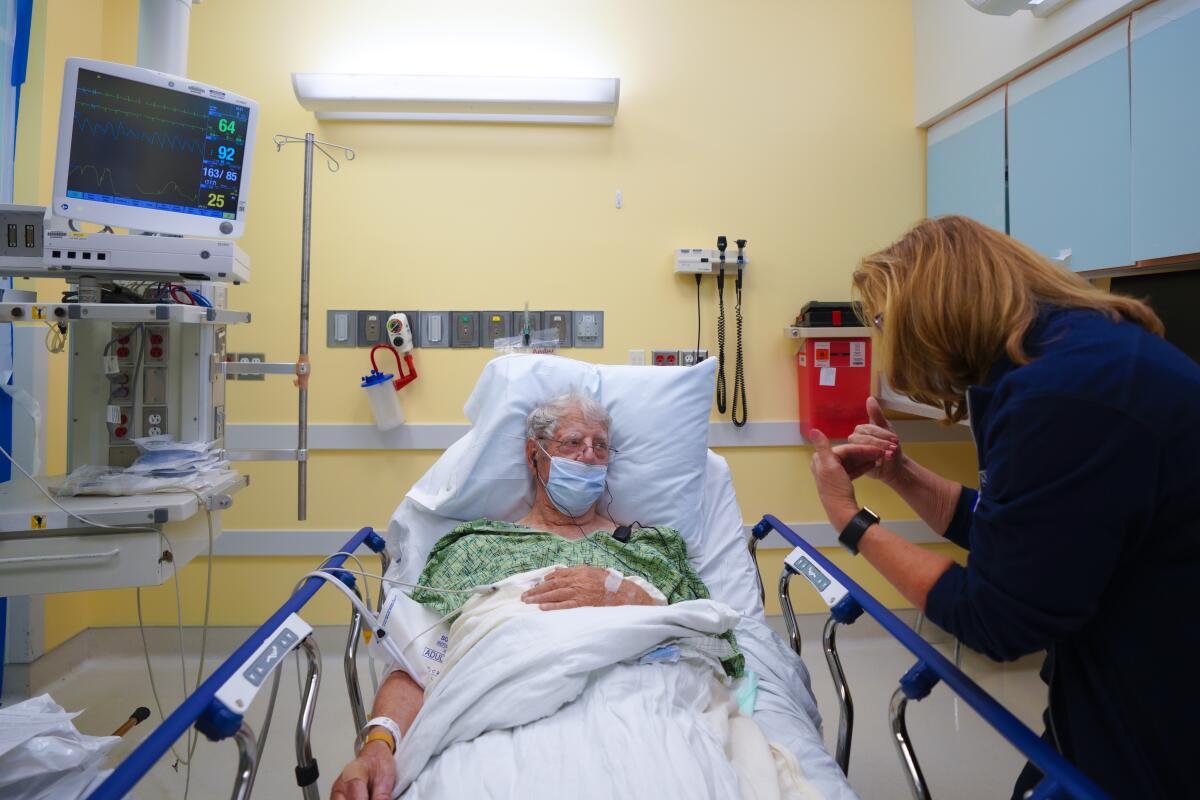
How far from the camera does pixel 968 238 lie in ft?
3.30

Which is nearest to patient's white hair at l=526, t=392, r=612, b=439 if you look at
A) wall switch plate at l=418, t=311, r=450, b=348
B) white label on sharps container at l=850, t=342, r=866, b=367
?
wall switch plate at l=418, t=311, r=450, b=348

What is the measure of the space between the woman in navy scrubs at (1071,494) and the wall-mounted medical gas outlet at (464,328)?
6.64ft

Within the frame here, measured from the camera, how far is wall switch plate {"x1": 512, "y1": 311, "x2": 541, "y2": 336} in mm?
2867

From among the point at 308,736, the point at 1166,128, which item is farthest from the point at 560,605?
the point at 1166,128

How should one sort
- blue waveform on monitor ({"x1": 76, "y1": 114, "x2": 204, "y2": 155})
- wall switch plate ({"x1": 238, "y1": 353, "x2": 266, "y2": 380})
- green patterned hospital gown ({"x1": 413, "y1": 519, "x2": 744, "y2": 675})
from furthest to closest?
wall switch plate ({"x1": 238, "y1": 353, "x2": 266, "y2": 380}) < blue waveform on monitor ({"x1": 76, "y1": 114, "x2": 204, "y2": 155}) < green patterned hospital gown ({"x1": 413, "y1": 519, "x2": 744, "y2": 675})

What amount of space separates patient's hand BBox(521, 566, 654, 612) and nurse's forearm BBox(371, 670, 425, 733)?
11.9 inches

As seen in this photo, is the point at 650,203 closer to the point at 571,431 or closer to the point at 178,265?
the point at 571,431

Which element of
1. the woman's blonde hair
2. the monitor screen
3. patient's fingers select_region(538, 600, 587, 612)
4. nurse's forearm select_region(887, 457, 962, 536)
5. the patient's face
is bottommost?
patient's fingers select_region(538, 600, 587, 612)

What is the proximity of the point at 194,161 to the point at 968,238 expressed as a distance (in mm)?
1856

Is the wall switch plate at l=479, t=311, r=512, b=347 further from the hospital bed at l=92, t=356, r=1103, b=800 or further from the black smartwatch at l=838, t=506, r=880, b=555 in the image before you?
the black smartwatch at l=838, t=506, r=880, b=555

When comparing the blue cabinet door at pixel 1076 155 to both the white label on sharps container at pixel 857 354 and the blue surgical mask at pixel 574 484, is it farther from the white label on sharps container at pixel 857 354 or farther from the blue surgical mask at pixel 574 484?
the blue surgical mask at pixel 574 484

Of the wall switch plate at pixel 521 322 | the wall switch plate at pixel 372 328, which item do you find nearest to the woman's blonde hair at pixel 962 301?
the wall switch plate at pixel 521 322

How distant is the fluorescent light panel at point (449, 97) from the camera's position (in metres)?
2.66

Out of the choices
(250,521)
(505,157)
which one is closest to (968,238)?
(505,157)
